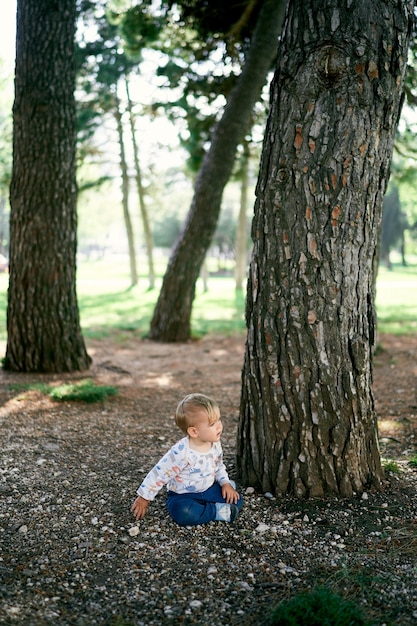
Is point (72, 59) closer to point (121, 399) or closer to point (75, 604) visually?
point (121, 399)

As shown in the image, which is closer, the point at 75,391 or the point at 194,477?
the point at 194,477

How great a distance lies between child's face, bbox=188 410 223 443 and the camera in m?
3.10

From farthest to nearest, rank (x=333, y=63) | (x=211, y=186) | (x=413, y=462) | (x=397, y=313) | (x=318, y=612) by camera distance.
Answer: (x=397, y=313) < (x=211, y=186) < (x=413, y=462) < (x=333, y=63) < (x=318, y=612)

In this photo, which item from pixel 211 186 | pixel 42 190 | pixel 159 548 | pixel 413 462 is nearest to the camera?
pixel 159 548

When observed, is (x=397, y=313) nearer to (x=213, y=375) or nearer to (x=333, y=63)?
(x=213, y=375)

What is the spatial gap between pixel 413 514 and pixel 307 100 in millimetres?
2511

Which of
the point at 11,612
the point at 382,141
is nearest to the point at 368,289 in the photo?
the point at 382,141

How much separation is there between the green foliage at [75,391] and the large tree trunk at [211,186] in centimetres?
388

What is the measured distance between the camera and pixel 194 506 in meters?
3.07

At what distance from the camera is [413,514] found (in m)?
3.10

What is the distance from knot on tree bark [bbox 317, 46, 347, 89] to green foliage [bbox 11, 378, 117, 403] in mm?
3704

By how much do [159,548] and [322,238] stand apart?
6.42 ft

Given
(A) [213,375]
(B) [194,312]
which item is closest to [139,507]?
(A) [213,375]

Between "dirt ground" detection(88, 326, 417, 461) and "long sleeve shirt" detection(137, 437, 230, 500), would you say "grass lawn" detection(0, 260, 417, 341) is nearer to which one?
"dirt ground" detection(88, 326, 417, 461)
